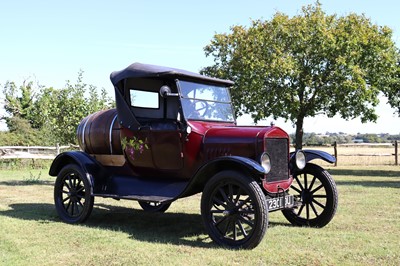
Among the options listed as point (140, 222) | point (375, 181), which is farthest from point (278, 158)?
point (375, 181)

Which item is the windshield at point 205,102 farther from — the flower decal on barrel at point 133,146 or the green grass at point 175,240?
the green grass at point 175,240

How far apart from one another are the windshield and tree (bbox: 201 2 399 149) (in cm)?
1161

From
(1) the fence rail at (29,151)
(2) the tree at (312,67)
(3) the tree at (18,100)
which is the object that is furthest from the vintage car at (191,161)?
(3) the tree at (18,100)

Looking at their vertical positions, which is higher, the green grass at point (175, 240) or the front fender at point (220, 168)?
the front fender at point (220, 168)

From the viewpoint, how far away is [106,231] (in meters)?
6.13

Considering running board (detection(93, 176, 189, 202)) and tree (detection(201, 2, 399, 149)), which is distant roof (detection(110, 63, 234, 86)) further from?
tree (detection(201, 2, 399, 149))

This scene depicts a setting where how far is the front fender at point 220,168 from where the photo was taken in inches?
201

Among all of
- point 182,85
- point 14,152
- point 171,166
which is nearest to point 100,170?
point 171,166

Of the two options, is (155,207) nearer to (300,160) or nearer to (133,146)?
(133,146)

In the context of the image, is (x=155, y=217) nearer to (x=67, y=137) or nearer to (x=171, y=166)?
(x=171, y=166)

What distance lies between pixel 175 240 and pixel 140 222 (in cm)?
159

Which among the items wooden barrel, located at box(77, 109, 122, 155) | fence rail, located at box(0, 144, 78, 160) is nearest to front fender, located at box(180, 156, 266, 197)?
wooden barrel, located at box(77, 109, 122, 155)

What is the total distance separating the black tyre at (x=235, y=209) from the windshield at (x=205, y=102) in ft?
4.05

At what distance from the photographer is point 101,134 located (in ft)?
23.9
